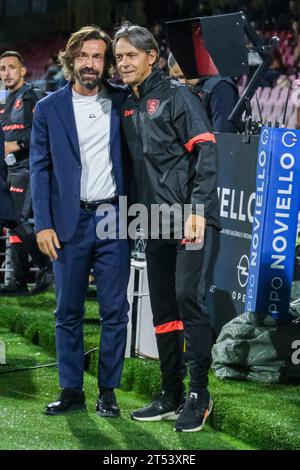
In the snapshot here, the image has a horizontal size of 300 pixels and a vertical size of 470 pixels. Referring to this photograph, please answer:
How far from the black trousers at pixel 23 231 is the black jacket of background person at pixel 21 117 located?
0.10 meters

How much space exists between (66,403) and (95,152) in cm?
108

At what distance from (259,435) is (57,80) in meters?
9.95

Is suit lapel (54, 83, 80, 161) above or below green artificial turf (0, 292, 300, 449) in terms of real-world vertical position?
above

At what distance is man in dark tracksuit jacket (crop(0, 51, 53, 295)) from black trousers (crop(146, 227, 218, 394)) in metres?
3.38

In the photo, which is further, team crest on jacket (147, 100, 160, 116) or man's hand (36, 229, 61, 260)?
man's hand (36, 229, 61, 260)

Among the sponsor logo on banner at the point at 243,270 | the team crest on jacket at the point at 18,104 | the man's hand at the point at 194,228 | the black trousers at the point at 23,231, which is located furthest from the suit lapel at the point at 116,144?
the team crest on jacket at the point at 18,104

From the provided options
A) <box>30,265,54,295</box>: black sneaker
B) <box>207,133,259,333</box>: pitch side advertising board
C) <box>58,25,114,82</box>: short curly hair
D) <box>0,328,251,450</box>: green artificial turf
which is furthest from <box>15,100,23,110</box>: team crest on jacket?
<box>58,25,114,82</box>: short curly hair

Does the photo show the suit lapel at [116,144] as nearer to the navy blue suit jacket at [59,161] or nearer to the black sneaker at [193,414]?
the navy blue suit jacket at [59,161]

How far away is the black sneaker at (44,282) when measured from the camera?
7566 millimetres

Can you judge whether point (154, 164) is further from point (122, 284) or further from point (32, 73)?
point (32, 73)

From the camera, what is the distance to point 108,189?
418cm

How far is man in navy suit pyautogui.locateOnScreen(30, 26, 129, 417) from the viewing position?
4.14m

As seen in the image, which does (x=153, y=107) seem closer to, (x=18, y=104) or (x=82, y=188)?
(x=82, y=188)

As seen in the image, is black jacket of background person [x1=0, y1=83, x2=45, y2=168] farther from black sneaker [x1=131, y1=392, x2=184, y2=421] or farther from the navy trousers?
black sneaker [x1=131, y1=392, x2=184, y2=421]
